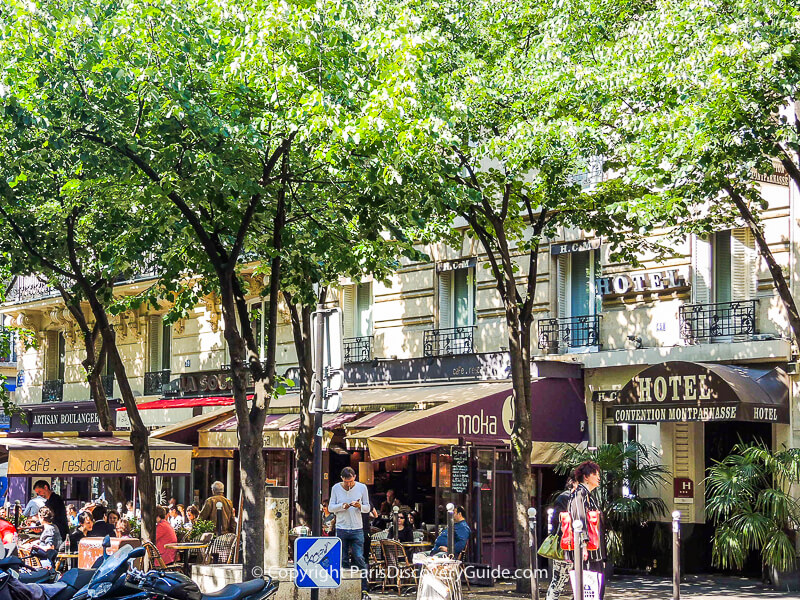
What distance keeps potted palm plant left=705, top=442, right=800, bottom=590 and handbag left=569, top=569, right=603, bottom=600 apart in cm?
562

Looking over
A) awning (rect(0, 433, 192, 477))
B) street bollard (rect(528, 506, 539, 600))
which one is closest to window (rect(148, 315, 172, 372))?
awning (rect(0, 433, 192, 477))

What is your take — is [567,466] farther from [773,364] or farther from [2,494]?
[2,494]

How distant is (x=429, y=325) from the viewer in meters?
25.2

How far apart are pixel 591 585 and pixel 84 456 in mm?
8955

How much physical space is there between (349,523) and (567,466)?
16.3 ft

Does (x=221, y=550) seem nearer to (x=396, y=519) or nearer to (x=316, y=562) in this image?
(x=396, y=519)

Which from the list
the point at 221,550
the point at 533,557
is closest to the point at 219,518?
the point at 221,550

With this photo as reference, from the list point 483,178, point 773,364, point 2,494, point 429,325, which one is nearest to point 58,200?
point 483,178

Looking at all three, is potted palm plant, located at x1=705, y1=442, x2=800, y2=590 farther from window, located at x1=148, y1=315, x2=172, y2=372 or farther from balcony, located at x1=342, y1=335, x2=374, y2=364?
window, located at x1=148, y1=315, x2=172, y2=372

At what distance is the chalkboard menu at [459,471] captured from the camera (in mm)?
20656

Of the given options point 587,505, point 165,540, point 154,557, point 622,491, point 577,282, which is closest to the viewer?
point 587,505

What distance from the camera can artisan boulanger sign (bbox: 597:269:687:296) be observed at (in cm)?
2048

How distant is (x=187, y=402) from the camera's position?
30.8m

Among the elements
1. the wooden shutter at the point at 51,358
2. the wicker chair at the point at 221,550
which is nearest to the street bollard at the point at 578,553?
the wicker chair at the point at 221,550
